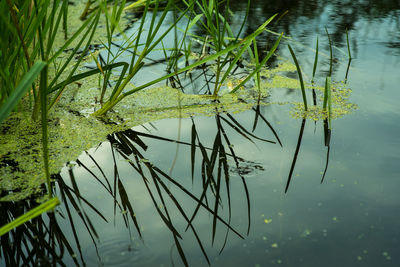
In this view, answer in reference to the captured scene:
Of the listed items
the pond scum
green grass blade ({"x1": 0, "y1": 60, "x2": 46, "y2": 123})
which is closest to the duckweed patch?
the pond scum

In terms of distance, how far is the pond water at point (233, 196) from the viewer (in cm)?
80

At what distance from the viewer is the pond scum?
3.54 ft

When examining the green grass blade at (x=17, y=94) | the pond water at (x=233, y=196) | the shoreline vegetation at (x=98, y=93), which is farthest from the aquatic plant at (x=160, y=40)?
the green grass blade at (x=17, y=94)

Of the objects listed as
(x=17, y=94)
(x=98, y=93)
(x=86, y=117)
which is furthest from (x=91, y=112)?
(x=17, y=94)

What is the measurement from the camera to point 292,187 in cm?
98

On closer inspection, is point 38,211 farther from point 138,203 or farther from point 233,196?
point 233,196

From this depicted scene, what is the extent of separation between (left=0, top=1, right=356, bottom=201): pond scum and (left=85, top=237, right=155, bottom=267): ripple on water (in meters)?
0.25

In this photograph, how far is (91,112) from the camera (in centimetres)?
139

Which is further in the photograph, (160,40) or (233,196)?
(160,40)

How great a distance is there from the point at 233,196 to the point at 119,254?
286mm

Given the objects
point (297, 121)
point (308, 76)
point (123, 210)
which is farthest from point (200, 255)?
point (308, 76)

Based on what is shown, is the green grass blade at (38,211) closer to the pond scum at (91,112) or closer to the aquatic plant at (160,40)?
the pond scum at (91,112)

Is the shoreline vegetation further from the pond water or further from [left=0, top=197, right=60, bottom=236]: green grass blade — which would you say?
[left=0, top=197, right=60, bottom=236]: green grass blade

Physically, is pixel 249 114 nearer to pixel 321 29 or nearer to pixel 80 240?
pixel 80 240
